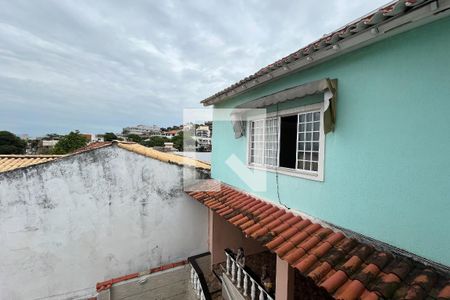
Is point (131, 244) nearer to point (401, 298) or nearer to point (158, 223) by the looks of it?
point (158, 223)

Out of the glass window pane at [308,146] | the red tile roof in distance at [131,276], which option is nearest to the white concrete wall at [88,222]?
the red tile roof in distance at [131,276]

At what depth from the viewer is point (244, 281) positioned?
24.5 ft

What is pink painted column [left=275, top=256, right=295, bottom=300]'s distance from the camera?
17.2 feet

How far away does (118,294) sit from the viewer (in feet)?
29.5

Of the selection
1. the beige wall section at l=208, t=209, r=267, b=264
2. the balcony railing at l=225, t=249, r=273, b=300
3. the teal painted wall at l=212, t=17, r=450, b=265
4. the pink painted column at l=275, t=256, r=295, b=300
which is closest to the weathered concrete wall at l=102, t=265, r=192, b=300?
the beige wall section at l=208, t=209, r=267, b=264

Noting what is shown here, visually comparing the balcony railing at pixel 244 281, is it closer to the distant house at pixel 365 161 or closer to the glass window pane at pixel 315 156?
the distant house at pixel 365 161

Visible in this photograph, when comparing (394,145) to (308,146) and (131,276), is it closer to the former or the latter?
(308,146)

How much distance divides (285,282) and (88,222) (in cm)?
815

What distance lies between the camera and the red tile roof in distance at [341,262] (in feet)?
10.2

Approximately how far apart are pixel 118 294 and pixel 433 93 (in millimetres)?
11362

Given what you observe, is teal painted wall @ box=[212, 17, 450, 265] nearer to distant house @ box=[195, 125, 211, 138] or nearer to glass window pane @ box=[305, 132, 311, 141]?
glass window pane @ box=[305, 132, 311, 141]

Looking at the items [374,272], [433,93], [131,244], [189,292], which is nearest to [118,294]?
[131,244]

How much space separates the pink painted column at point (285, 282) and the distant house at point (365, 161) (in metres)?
0.02

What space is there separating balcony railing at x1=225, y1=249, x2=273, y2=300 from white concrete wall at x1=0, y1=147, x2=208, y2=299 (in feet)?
10.2
